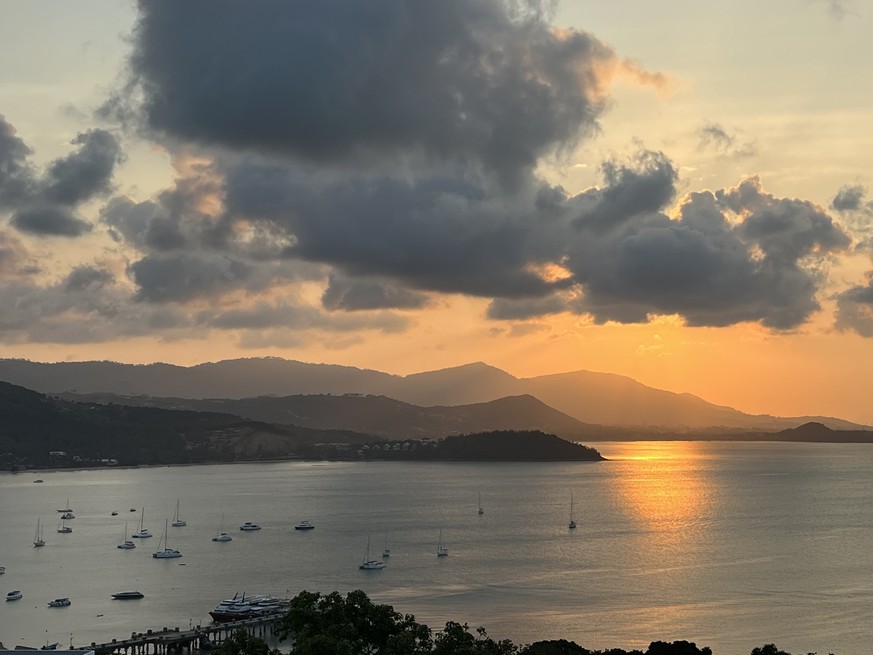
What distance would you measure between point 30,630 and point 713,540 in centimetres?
9181

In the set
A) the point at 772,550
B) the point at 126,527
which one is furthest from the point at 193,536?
the point at 772,550

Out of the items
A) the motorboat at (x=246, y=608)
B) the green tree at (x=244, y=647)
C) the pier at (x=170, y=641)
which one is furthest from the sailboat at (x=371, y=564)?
the green tree at (x=244, y=647)

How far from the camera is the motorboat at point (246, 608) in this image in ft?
284

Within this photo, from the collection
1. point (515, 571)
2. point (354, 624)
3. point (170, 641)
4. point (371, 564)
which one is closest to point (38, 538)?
point (371, 564)

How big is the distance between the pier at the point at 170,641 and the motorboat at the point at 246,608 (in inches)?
92.5

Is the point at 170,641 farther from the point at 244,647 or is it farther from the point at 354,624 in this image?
the point at 244,647

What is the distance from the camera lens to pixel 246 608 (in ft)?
289

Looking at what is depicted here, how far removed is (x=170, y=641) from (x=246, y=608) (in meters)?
11.6

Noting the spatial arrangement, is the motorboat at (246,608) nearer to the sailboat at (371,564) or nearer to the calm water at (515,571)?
the calm water at (515,571)

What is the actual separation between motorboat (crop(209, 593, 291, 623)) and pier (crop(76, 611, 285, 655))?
7.71ft

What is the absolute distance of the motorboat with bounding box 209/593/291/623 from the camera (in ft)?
284

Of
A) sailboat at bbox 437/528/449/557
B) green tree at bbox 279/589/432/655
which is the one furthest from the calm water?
green tree at bbox 279/589/432/655

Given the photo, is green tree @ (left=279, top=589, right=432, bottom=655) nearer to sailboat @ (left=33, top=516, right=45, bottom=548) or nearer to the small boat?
the small boat

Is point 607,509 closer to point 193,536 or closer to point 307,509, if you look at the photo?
point 307,509
